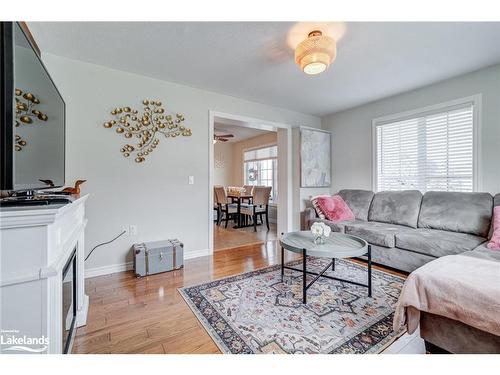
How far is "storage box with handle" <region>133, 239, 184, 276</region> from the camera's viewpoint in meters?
2.53

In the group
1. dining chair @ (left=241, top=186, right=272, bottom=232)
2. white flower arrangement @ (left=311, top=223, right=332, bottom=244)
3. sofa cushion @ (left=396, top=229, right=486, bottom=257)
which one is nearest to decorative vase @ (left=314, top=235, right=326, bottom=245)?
white flower arrangement @ (left=311, top=223, right=332, bottom=244)

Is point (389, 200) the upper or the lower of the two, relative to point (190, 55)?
lower

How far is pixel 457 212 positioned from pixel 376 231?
91 cm

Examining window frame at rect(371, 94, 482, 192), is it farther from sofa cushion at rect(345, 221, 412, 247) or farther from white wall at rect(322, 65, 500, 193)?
sofa cushion at rect(345, 221, 412, 247)

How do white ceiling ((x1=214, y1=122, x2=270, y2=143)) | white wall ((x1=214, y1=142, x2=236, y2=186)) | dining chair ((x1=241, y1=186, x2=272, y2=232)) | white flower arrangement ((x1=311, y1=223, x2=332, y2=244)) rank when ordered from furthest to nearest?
white wall ((x1=214, y1=142, x2=236, y2=186))
white ceiling ((x1=214, y1=122, x2=270, y2=143))
dining chair ((x1=241, y1=186, x2=272, y2=232))
white flower arrangement ((x1=311, y1=223, x2=332, y2=244))

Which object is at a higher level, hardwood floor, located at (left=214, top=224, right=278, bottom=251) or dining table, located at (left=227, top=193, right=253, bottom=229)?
dining table, located at (left=227, top=193, right=253, bottom=229)

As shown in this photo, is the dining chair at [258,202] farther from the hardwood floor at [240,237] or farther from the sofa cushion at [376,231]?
the sofa cushion at [376,231]

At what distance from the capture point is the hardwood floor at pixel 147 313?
4.78 feet

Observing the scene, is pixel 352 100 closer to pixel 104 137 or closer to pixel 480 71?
pixel 480 71

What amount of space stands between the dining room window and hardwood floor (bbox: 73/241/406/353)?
12.1 feet
